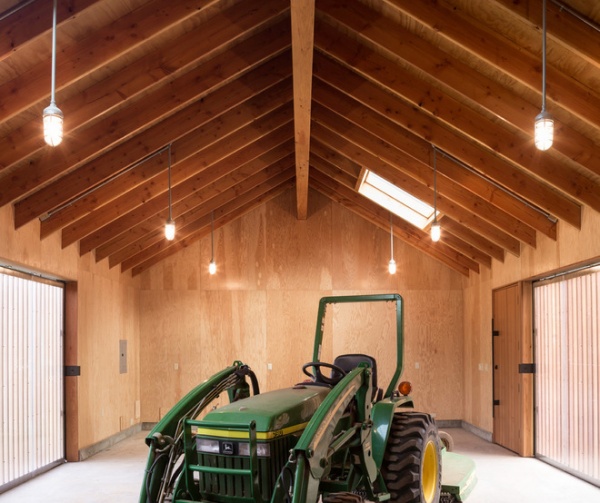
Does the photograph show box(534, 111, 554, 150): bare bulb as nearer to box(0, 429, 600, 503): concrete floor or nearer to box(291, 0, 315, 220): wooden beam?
box(291, 0, 315, 220): wooden beam

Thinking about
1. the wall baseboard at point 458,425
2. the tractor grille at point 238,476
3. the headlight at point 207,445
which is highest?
the headlight at point 207,445

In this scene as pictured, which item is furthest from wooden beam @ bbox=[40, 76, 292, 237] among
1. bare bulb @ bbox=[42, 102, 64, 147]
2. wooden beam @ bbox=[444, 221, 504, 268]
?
bare bulb @ bbox=[42, 102, 64, 147]

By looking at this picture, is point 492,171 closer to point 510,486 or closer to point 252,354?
point 510,486

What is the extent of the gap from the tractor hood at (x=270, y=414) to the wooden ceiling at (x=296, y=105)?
263cm

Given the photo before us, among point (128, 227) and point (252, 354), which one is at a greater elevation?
point (128, 227)

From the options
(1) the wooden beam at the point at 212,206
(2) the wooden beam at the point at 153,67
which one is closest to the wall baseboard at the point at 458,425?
(1) the wooden beam at the point at 212,206

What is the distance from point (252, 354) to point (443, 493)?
6.50m

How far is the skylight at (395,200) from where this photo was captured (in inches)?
403

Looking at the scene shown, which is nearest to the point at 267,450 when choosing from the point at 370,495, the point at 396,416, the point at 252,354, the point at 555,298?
the point at 370,495

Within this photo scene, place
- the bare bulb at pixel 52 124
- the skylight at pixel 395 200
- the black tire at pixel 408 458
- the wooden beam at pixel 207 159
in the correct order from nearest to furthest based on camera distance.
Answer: the bare bulb at pixel 52 124 < the black tire at pixel 408 458 < the wooden beam at pixel 207 159 < the skylight at pixel 395 200

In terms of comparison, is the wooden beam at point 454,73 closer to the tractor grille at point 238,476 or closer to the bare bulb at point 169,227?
the bare bulb at point 169,227

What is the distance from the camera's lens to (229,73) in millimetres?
6562

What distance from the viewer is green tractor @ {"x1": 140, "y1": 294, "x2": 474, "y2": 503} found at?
4.25 m

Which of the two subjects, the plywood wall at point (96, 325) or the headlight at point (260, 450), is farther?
the plywood wall at point (96, 325)
